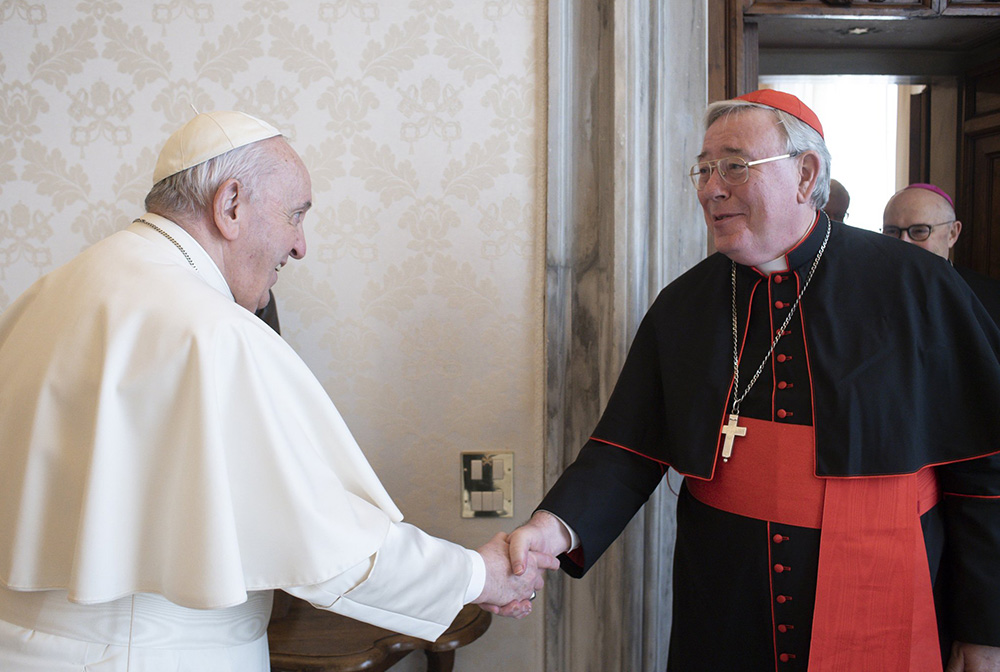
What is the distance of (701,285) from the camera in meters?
2.06

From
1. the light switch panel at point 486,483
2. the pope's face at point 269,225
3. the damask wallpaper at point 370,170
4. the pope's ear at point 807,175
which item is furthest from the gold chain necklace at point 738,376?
the pope's face at point 269,225

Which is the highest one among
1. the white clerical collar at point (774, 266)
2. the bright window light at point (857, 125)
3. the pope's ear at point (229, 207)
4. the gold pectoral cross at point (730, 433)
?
the bright window light at point (857, 125)

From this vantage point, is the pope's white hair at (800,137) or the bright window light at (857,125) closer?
the pope's white hair at (800,137)

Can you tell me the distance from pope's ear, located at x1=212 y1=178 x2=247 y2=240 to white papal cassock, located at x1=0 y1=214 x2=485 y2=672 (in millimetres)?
167

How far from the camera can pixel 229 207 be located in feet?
5.28

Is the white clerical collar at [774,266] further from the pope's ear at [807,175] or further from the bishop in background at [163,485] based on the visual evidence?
the bishop in background at [163,485]

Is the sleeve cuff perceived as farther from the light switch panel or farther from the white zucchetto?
the white zucchetto

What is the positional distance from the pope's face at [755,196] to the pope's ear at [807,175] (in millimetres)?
13

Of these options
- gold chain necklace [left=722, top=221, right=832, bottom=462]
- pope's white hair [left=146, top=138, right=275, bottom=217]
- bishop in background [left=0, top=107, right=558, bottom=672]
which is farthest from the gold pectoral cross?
pope's white hair [left=146, top=138, right=275, bottom=217]

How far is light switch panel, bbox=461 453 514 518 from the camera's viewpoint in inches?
100

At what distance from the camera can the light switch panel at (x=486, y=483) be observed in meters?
2.54

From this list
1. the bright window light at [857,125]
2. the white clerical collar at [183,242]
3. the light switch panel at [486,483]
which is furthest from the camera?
the bright window light at [857,125]

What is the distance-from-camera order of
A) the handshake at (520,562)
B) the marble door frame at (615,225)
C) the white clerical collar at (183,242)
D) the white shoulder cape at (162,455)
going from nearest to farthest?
the white shoulder cape at (162,455) → the white clerical collar at (183,242) → the handshake at (520,562) → the marble door frame at (615,225)

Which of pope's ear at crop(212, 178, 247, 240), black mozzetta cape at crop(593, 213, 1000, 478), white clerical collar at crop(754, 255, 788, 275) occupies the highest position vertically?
pope's ear at crop(212, 178, 247, 240)
